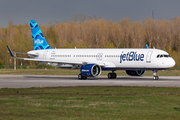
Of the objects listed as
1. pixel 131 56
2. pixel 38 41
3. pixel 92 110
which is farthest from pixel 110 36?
pixel 92 110

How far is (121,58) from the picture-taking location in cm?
4181

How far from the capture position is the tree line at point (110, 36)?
113438mm

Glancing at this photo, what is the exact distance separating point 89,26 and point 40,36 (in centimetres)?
7263

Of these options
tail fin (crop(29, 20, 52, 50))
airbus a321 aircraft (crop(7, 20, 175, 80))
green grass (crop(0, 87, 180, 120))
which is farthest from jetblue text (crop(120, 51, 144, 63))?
green grass (crop(0, 87, 180, 120))

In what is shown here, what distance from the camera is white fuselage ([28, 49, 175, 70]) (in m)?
39.8

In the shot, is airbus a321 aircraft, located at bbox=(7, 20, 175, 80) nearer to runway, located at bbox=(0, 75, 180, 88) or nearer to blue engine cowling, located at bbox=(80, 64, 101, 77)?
blue engine cowling, located at bbox=(80, 64, 101, 77)

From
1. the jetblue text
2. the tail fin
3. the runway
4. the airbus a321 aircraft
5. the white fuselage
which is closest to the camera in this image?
the runway

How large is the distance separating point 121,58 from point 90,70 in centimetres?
446

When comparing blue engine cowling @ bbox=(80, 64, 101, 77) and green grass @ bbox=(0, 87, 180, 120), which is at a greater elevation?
blue engine cowling @ bbox=(80, 64, 101, 77)

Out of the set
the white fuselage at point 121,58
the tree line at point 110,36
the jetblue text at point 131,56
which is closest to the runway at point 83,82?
the white fuselage at point 121,58

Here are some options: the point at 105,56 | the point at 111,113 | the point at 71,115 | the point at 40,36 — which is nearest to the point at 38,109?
the point at 71,115

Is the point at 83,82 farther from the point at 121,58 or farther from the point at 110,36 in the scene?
the point at 110,36

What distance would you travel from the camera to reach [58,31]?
418 feet

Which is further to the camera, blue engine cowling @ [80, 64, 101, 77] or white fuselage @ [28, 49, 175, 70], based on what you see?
blue engine cowling @ [80, 64, 101, 77]
